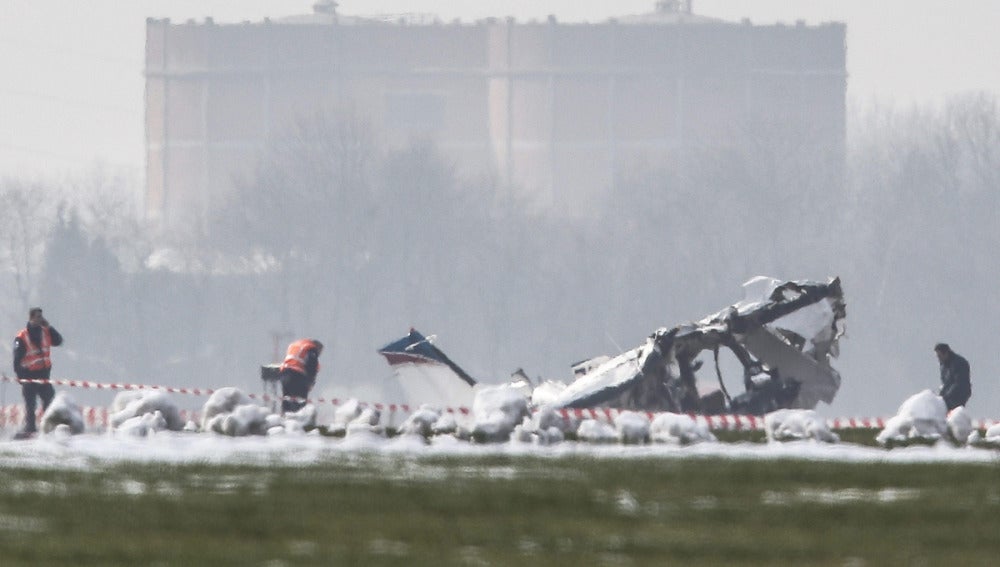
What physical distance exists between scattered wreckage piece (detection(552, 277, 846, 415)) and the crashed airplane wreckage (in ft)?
0.05

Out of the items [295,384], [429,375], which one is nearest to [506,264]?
[429,375]

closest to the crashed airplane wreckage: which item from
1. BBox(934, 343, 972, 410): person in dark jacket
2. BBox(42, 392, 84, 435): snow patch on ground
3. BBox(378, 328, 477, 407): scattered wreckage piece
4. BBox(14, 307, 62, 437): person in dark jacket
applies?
BBox(934, 343, 972, 410): person in dark jacket

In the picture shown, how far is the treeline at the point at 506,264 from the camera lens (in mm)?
151875

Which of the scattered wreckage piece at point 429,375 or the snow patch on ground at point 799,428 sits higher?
the scattered wreckage piece at point 429,375

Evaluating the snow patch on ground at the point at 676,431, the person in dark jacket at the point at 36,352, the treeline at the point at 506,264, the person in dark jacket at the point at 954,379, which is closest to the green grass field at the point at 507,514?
the snow patch on ground at the point at 676,431

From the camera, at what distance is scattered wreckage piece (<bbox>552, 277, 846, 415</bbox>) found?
46.1 m

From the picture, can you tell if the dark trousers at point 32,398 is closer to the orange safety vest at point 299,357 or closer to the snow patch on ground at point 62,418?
the orange safety vest at point 299,357

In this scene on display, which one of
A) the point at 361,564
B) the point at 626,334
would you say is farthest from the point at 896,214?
the point at 361,564

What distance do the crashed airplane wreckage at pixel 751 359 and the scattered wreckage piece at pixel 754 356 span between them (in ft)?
0.05

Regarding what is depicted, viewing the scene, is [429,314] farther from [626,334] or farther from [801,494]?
[801,494]

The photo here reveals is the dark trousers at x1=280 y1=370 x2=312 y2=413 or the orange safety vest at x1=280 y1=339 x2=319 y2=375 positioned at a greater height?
the orange safety vest at x1=280 y1=339 x2=319 y2=375

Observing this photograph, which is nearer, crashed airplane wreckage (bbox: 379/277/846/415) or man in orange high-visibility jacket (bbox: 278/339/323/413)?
man in orange high-visibility jacket (bbox: 278/339/323/413)

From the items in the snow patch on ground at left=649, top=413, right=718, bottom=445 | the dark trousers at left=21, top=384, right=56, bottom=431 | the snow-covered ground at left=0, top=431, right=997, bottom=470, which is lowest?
the snow-covered ground at left=0, top=431, right=997, bottom=470

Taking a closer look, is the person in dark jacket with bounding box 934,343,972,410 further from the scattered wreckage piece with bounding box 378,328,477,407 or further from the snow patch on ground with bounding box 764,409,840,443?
the snow patch on ground with bounding box 764,409,840,443
